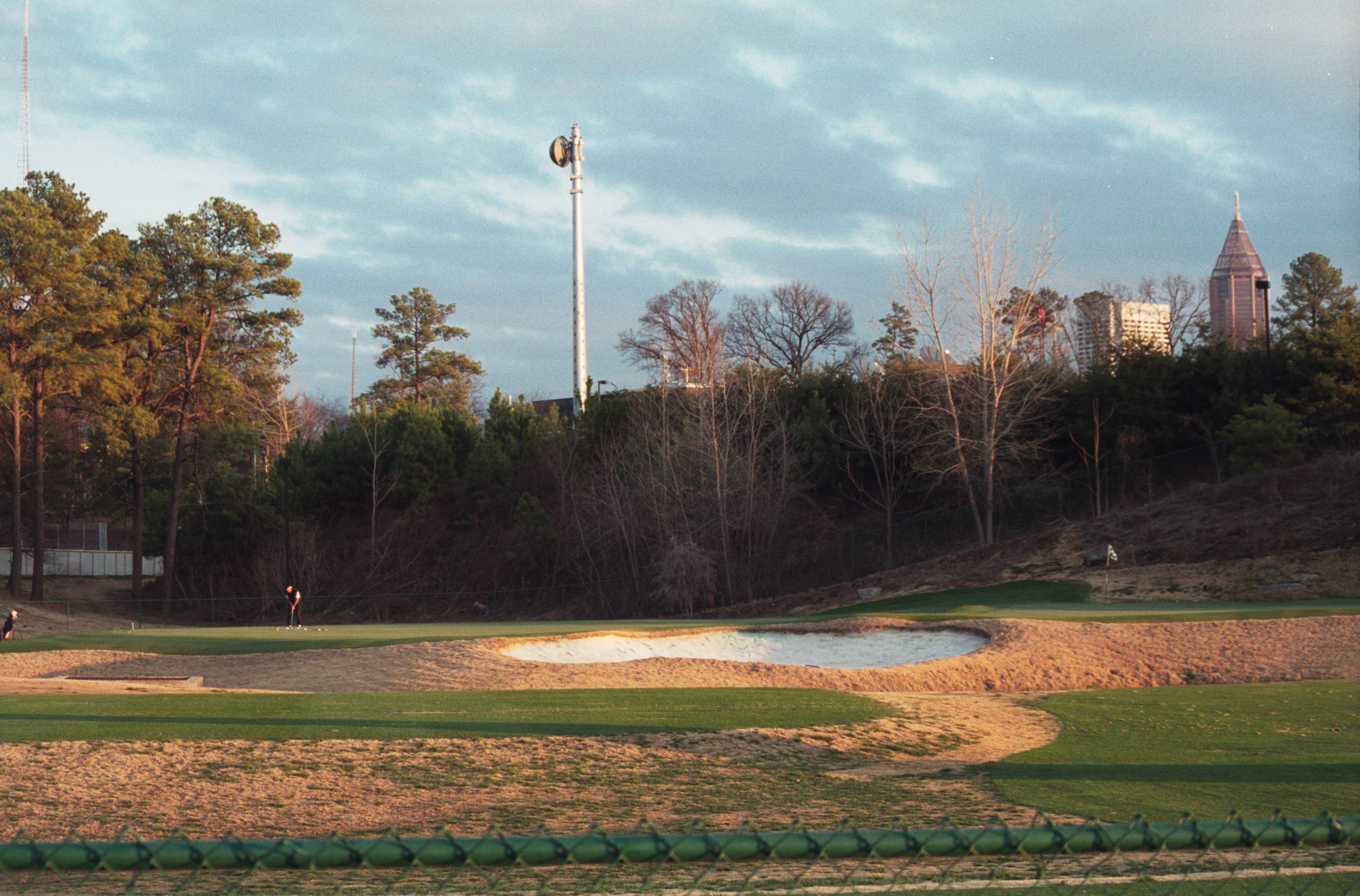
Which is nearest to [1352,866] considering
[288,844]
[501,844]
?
[501,844]

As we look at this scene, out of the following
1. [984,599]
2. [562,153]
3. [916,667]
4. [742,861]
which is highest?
[562,153]

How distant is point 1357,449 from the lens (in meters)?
31.1

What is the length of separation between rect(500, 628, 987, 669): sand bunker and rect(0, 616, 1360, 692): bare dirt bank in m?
0.89

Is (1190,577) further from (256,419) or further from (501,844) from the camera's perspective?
(256,419)

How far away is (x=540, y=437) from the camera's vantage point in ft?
154

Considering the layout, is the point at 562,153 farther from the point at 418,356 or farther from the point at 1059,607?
the point at 1059,607

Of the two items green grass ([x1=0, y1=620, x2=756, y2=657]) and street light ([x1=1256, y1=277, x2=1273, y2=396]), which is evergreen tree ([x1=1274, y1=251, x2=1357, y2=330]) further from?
green grass ([x1=0, y1=620, x2=756, y2=657])

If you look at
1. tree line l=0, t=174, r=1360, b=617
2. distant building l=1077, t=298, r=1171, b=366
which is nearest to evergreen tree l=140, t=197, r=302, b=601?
tree line l=0, t=174, r=1360, b=617

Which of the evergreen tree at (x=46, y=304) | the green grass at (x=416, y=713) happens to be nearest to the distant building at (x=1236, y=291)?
the green grass at (x=416, y=713)

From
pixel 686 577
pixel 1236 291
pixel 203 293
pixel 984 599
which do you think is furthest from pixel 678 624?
pixel 1236 291

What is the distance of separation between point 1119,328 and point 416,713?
48.9 meters

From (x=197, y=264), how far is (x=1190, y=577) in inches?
1625

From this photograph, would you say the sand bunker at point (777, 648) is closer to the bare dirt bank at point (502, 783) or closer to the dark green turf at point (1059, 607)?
the dark green turf at point (1059, 607)

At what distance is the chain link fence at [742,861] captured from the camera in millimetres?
3176
